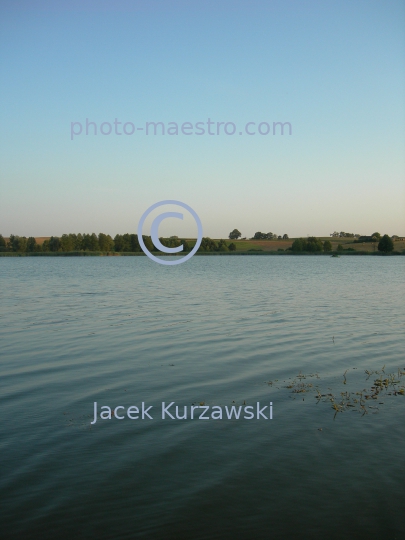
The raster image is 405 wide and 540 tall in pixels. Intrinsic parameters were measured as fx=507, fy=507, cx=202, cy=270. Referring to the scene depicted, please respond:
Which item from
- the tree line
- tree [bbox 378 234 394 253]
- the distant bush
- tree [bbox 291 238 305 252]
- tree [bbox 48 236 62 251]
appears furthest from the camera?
the distant bush

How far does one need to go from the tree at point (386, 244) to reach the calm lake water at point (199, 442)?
506ft

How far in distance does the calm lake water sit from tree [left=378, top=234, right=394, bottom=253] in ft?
506

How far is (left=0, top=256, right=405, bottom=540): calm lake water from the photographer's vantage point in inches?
252

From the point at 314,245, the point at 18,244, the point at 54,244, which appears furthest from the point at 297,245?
the point at 18,244

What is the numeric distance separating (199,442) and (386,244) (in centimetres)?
16754

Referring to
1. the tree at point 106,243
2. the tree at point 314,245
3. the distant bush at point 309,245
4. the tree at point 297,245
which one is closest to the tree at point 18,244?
the tree at point 106,243

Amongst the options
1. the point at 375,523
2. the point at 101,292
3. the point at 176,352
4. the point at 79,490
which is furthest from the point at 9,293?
the point at 375,523

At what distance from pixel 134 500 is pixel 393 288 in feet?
129

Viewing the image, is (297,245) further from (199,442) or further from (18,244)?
(199,442)

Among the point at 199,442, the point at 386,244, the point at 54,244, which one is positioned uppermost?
the point at 386,244

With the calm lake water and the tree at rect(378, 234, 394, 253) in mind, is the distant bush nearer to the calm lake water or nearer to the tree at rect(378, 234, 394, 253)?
the tree at rect(378, 234, 394, 253)

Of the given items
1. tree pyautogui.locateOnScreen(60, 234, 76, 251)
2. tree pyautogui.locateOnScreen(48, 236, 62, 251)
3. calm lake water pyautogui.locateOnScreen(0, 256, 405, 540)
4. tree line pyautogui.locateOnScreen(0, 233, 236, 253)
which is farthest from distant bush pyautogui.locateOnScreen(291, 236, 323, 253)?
calm lake water pyautogui.locateOnScreen(0, 256, 405, 540)

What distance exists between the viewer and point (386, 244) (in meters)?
165

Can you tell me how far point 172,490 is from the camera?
279 inches
